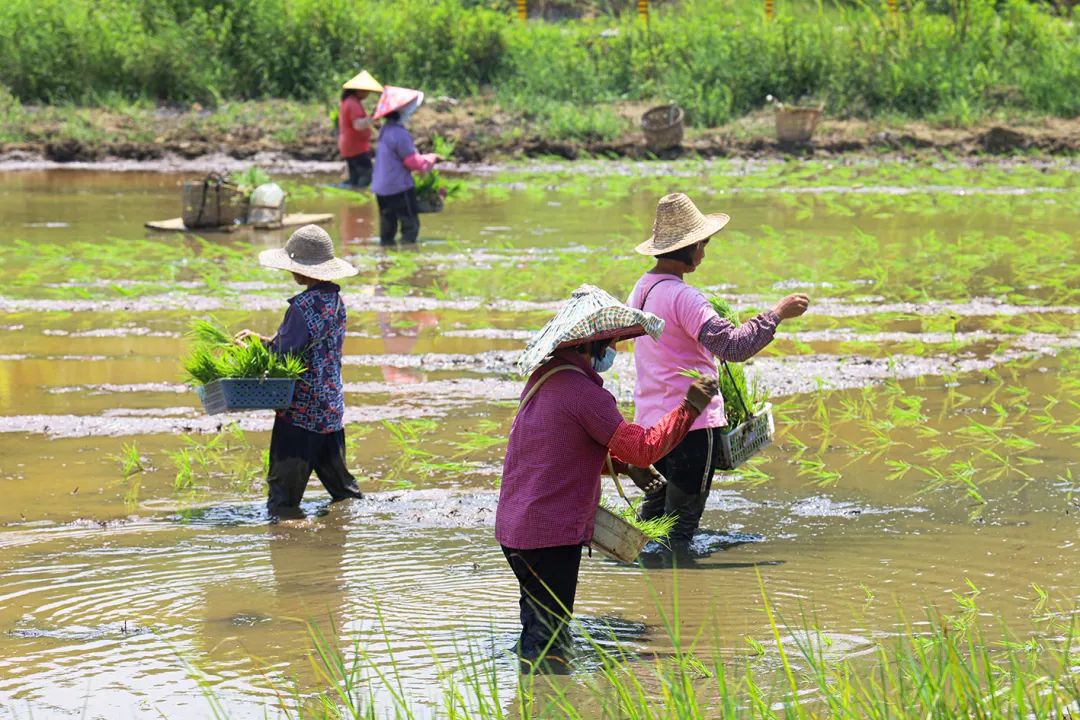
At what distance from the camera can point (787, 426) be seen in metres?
8.94

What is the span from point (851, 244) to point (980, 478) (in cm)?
813

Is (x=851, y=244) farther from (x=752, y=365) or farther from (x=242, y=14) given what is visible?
(x=242, y=14)

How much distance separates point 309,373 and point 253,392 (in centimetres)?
33

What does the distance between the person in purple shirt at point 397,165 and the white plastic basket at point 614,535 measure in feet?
32.7

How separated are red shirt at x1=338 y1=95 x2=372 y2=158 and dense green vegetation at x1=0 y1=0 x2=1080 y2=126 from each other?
690 cm

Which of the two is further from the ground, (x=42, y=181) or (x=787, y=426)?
(x=787, y=426)

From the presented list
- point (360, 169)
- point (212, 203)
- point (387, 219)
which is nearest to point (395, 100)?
point (387, 219)

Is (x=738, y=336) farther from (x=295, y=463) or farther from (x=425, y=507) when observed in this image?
(x=295, y=463)

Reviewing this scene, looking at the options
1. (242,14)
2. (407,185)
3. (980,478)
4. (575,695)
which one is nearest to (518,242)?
(407,185)

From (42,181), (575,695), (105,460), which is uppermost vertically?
(575,695)

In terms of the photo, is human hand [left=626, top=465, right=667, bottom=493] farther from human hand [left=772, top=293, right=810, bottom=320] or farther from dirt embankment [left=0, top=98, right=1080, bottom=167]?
dirt embankment [left=0, top=98, right=1080, bottom=167]

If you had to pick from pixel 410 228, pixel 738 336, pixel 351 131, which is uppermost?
pixel 738 336

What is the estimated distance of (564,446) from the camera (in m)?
5.14

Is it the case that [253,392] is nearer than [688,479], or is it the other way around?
[688,479]
